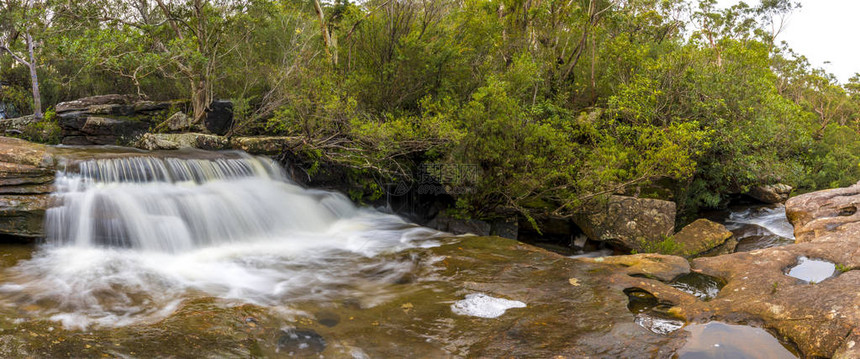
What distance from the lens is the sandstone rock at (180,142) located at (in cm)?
1181

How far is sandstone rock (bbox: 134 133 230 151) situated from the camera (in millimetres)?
11812

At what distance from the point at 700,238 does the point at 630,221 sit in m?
1.57

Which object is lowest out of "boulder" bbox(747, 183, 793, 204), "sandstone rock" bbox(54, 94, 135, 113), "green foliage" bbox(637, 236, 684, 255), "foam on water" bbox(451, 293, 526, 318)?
"green foliage" bbox(637, 236, 684, 255)

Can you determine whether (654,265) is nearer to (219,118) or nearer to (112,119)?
(219,118)

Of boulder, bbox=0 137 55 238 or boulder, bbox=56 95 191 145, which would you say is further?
boulder, bbox=56 95 191 145

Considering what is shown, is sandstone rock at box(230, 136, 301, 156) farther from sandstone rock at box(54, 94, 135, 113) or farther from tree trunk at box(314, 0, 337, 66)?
sandstone rock at box(54, 94, 135, 113)

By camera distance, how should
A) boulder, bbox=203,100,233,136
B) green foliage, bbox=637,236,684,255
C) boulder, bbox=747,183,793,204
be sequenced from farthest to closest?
boulder, bbox=747,183,793,204 → boulder, bbox=203,100,233,136 → green foliage, bbox=637,236,684,255

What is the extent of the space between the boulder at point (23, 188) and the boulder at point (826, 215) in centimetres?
1226

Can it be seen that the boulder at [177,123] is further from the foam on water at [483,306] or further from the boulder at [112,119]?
the foam on water at [483,306]

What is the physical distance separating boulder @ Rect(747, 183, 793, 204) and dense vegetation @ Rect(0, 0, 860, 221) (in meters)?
2.09

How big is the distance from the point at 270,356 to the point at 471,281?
286 centimetres

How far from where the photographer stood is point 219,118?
14.5 m

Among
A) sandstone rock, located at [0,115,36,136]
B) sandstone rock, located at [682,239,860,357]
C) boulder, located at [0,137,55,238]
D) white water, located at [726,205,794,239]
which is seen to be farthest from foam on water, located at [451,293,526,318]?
sandstone rock, located at [0,115,36,136]

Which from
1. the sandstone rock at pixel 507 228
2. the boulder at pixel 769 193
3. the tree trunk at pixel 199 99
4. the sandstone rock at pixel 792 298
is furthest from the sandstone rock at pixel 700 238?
the tree trunk at pixel 199 99
